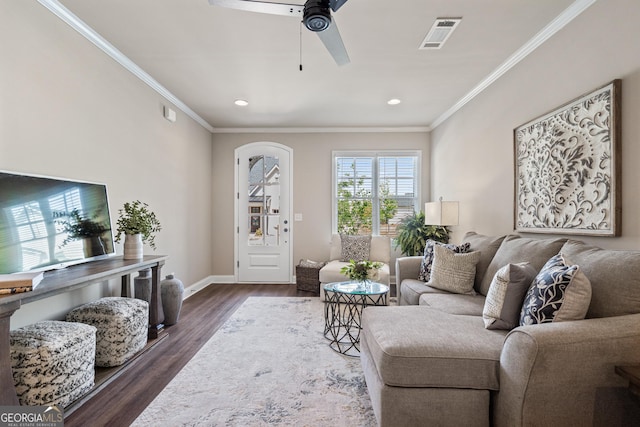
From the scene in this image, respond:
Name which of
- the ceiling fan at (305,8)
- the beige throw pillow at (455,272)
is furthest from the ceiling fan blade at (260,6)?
the beige throw pillow at (455,272)

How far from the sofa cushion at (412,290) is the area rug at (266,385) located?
82 centimetres

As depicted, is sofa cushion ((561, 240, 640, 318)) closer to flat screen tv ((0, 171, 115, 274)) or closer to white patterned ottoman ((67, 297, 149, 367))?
white patterned ottoman ((67, 297, 149, 367))

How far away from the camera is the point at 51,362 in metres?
1.72

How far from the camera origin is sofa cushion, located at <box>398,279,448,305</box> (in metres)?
2.89

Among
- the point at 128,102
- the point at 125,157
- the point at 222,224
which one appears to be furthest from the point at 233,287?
the point at 128,102

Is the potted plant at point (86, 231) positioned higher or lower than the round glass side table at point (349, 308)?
higher

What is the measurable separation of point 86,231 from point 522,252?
332 centimetres

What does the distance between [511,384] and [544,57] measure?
2555 mm

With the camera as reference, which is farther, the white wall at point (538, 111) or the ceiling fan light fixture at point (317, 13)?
the white wall at point (538, 111)

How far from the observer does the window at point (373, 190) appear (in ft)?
17.5

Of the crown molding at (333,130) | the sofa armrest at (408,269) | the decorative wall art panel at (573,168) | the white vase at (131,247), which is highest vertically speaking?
the crown molding at (333,130)

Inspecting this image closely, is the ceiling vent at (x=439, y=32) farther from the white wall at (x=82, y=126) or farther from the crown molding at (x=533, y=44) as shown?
the white wall at (x=82, y=126)

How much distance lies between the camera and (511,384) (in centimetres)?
144

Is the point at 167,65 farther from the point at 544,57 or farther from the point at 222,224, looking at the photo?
the point at 544,57
